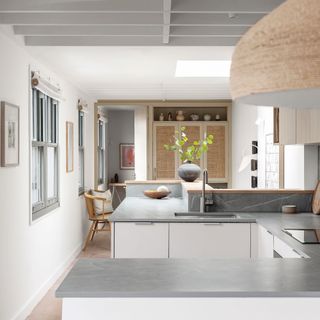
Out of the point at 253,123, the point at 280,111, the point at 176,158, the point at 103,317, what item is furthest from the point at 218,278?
the point at 176,158

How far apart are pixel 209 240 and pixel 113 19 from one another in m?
1.90

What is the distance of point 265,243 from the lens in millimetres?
3971

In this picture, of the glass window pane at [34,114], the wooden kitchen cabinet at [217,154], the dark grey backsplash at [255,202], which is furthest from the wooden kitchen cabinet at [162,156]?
the dark grey backsplash at [255,202]

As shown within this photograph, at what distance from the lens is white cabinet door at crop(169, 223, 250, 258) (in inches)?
169

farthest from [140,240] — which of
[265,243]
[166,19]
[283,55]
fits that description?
[283,55]

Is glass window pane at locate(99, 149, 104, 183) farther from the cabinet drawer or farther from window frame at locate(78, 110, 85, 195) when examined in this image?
the cabinet drawer

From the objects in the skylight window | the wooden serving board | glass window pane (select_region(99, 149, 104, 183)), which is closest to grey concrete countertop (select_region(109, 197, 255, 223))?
the wooden serving board

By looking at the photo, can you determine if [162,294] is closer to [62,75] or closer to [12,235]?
[12,235]

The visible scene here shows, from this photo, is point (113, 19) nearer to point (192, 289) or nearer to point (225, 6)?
point (225, 6)

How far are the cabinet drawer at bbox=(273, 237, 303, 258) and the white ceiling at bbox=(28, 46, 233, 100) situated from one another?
6.40 ft

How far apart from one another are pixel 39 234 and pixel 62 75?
6.80ft

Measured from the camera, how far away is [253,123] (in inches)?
304

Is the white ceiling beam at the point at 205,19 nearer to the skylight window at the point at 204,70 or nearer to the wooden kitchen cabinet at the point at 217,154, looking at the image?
the skylight window at the point at 204,70

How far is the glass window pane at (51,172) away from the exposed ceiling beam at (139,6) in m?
2.89
